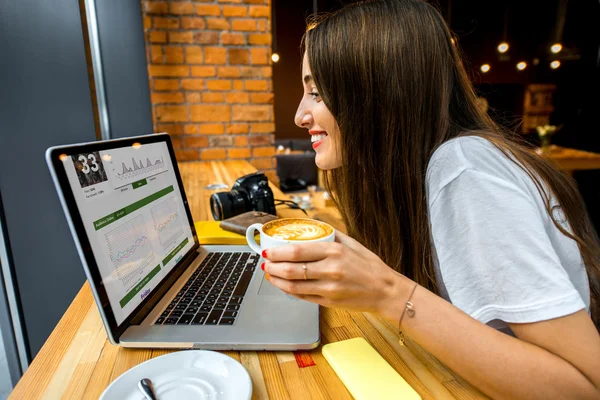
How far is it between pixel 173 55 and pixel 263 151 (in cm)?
96

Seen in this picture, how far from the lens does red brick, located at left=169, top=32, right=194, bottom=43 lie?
2749mm

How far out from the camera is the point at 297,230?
593mm

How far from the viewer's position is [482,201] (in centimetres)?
58

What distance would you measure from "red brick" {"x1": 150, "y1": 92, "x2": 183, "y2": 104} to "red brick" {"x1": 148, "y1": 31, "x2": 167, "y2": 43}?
36 cm

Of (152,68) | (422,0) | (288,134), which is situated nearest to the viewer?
(422,0)

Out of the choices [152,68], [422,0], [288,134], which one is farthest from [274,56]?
[422,0]

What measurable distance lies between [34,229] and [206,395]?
29.6 inches

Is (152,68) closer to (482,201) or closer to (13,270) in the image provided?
(13,270)

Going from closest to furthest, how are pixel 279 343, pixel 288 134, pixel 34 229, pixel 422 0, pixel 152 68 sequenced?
pixel 279 343, pixel 422 0, pixel 34 229, pixel 152 68, pixel 288 134

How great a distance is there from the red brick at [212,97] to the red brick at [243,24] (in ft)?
1.64

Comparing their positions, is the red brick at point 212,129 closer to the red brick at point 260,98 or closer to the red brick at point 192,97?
the red brick at point 192,97

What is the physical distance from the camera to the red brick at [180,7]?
271 centimetres

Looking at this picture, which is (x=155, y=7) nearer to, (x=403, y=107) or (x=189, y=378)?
(x=403, y=107)

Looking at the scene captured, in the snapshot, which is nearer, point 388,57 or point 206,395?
point 206,395
